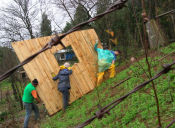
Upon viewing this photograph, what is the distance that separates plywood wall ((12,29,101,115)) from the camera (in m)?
6.65

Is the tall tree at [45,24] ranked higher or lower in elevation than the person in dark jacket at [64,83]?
higher

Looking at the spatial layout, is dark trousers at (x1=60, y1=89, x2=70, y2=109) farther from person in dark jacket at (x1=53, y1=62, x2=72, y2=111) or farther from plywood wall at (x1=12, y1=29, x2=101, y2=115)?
plywood wall at (x1=12, y1=29, x2=101, y2=115)

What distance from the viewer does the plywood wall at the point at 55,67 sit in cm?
665

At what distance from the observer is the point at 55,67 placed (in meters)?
7.18

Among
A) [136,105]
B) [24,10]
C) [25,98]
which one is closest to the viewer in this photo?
[136,105]

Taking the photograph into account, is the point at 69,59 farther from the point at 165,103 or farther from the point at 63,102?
the point at 165,103

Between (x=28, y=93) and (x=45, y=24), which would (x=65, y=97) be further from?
(x=45, y=24)

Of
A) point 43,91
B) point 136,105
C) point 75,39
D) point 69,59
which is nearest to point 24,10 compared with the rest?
point 69,59

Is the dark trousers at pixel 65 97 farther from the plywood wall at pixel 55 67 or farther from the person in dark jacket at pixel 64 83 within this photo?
the plywood wall at pixel 55 67

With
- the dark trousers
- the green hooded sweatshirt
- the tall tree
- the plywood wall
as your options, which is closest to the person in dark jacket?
the dark trousers

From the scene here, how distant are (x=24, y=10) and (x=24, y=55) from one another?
12188 millimetres

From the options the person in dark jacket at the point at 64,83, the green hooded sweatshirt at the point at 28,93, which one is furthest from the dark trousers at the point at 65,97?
the green hooded sweatshirt at the point at 28,93

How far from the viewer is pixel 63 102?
22.9ft

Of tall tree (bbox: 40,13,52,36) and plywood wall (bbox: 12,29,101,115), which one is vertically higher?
tall tree (bbox: 40,13,52,36)
